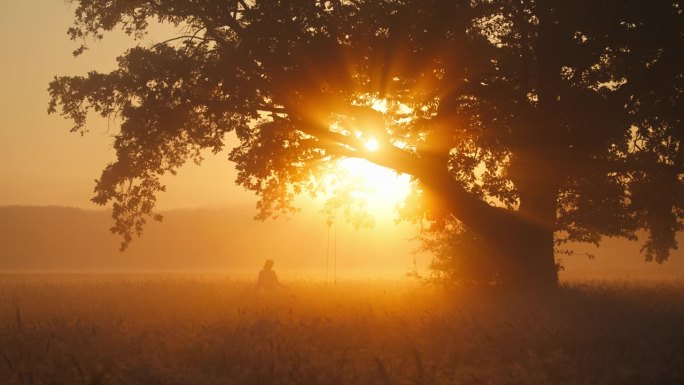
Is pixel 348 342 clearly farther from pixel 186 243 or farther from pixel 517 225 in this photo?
pixel 186 243

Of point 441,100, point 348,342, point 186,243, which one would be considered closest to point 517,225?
point 441,100

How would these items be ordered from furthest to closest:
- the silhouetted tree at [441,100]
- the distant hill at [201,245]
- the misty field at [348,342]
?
the distant hill at [201,245], the silhouetted tree at [441,100], the misty field at [348,342]

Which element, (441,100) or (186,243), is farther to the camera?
(186,243)

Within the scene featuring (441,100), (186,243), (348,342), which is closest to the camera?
(348,342)

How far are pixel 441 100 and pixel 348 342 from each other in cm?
1082

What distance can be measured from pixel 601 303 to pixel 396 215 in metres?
8.57

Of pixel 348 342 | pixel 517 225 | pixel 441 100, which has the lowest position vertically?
pixel 348 342

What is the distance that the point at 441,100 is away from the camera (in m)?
20.5

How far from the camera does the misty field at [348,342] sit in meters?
9.15

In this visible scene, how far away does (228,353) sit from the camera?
33.4 ft

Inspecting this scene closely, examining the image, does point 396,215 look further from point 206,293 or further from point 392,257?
point 392,257

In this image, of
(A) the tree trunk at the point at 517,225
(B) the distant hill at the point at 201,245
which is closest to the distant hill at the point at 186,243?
(B) the distant hill at the point at 201,245

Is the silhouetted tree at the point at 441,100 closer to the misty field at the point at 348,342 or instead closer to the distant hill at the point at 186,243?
the misty field at the point at 348,342

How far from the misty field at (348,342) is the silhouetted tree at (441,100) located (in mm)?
4048
